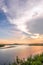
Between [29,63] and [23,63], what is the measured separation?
0.10m

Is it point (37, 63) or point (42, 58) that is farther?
point (42, 58)

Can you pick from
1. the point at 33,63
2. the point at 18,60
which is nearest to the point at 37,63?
the point at 33,63

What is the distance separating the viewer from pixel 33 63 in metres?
2.57

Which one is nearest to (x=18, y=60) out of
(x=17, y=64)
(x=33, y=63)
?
(x=17, y=64)

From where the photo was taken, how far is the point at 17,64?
262 centimetres

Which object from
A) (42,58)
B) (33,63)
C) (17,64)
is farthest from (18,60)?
(42,58)

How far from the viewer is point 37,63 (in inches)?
103

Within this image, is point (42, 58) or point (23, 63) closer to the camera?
point (23, 63)

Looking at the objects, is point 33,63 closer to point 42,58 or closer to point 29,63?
point 29,63

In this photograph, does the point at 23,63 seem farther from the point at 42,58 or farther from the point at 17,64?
the point at 42,58

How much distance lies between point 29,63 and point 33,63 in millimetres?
75

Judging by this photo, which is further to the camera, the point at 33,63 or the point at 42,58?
the point at 42,58

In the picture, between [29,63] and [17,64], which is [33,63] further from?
[17,64]

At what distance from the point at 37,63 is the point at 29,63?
14 cm
